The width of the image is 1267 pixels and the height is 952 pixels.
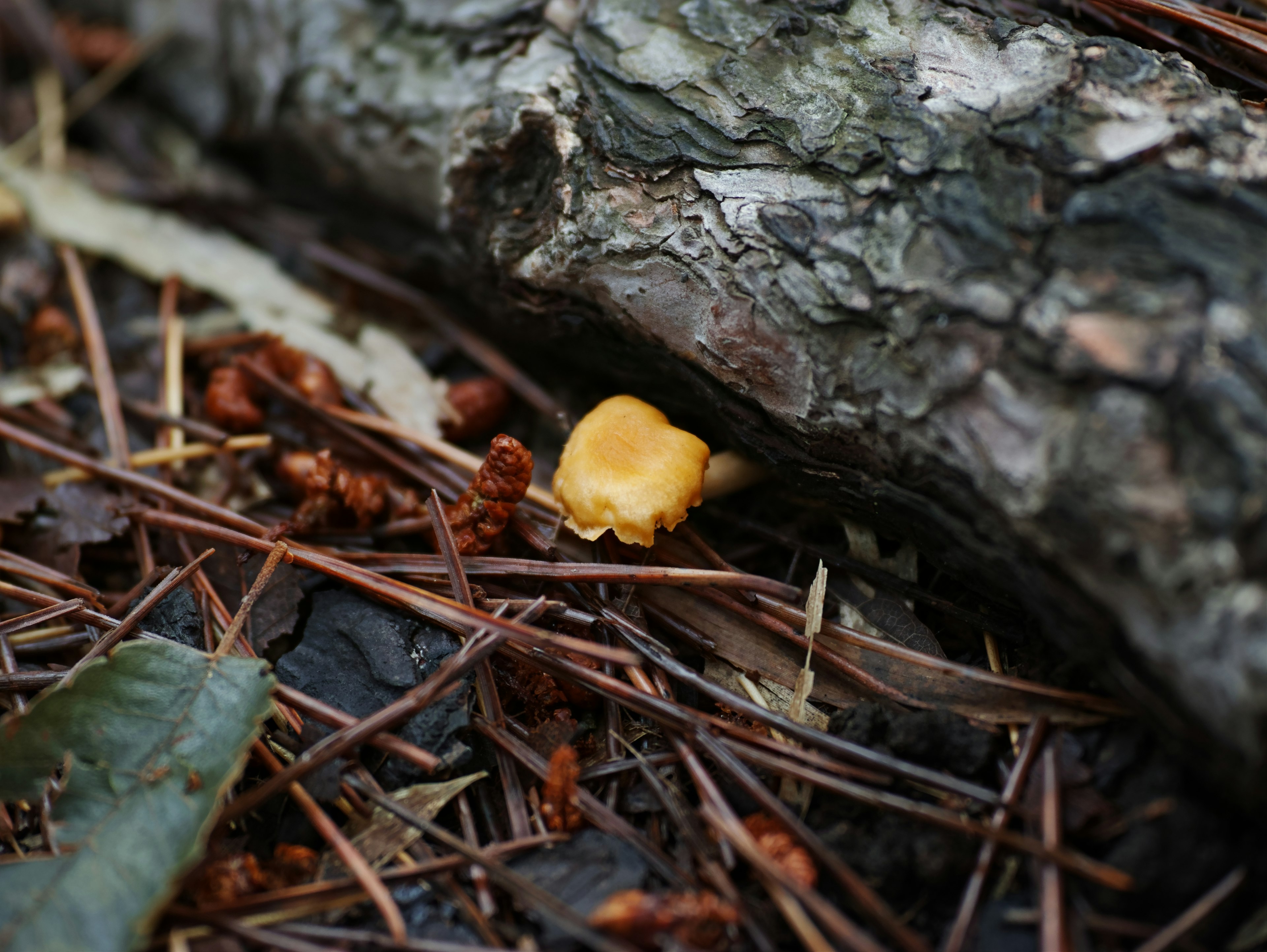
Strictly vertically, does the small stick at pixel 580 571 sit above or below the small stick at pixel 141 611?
above

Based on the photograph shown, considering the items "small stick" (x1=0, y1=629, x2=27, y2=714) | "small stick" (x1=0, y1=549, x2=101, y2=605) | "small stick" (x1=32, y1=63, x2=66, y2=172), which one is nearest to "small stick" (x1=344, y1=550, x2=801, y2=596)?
"small stick" (x1=0, y1=549, x2=101, y2=605)

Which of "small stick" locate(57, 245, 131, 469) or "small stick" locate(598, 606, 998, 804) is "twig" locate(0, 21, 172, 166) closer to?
"small stick" locate(57, 245, 131, 469)

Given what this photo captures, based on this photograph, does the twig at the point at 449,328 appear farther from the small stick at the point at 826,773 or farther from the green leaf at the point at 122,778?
the green leaf at the point at 122,778

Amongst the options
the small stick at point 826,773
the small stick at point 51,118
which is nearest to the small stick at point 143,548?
the small stick at point 826,773

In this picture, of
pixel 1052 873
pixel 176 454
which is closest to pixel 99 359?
pixel 176 454

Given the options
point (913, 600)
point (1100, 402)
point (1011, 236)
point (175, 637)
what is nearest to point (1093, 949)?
point (913, 600)
